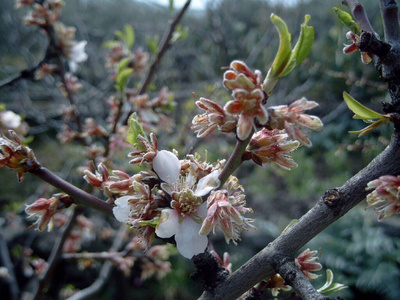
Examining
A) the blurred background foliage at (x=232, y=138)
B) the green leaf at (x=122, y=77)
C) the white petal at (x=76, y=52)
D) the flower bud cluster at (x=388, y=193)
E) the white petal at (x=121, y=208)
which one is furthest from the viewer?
the blurred background foliage at (x=232, y=138)

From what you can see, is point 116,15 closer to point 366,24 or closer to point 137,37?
point 137,37

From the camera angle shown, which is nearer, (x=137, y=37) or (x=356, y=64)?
(x=356, y=64)

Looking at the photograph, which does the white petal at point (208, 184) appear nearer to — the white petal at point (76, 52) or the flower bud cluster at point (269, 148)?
the flower bud cluster at point (269, 148)

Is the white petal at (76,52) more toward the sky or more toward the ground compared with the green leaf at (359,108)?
more toward the ground

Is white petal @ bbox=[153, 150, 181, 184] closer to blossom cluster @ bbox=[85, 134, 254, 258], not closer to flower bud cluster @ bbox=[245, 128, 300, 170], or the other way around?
blossom cluster @ bbox=[85, 134, 254, 258]

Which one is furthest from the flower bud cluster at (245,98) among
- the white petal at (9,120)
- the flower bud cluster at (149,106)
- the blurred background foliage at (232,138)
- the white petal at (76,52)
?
the blurred background foliage at (232,138)

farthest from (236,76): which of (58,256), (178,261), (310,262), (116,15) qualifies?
(116,15)

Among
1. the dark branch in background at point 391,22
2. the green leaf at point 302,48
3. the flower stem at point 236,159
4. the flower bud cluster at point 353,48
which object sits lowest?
the flower stem at point 236,159
